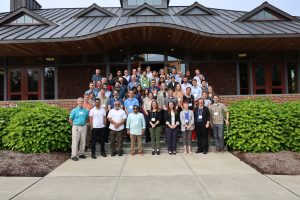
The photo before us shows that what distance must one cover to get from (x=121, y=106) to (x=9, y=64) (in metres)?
10.0

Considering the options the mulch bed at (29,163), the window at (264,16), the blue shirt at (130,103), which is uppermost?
the window at (264,16)

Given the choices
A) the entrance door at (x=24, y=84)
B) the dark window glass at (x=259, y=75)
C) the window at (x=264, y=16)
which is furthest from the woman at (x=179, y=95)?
the entrance door at (x=24, y=84)

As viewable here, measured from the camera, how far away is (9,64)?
647 inches

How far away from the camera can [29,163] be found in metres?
7.78

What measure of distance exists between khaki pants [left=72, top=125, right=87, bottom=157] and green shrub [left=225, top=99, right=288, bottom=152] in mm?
4456

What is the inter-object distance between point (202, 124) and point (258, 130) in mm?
1683

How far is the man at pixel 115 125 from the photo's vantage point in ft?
29.9

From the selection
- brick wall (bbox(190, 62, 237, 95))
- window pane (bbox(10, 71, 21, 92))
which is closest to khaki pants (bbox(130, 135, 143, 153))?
brick wall (bbox(190, 62, 237, 95))

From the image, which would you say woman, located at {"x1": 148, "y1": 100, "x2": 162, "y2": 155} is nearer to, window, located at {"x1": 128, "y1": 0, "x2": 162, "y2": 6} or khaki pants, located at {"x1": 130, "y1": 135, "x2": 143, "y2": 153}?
khaki pants, located at {"x1": 130, "y1": 135, "x2": 143, "y2": 153}

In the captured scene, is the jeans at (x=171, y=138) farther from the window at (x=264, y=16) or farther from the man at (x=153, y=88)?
the window at (x=264, y=16)

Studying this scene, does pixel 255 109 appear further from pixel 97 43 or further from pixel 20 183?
pixel 97 43

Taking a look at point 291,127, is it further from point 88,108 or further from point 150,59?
point 150,59

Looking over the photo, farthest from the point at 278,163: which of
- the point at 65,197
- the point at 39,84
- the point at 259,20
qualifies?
the point at 39,84

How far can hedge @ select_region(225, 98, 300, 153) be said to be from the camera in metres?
8.91
